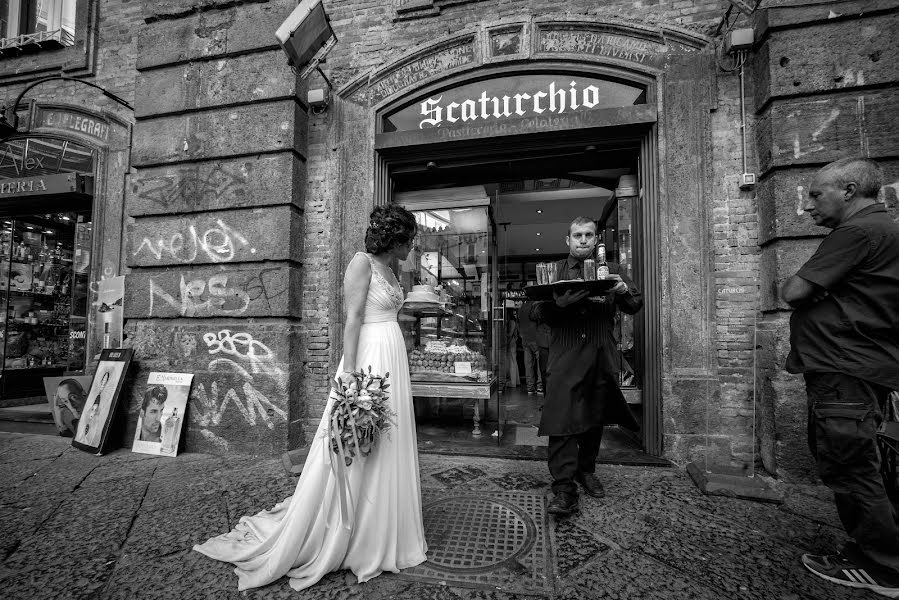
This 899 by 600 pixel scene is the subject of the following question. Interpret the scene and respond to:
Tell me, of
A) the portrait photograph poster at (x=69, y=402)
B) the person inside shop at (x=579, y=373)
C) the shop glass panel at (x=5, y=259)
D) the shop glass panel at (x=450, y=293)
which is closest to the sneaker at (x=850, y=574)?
the person inside shop at (x=579, y=373)

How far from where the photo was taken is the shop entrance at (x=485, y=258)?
4.70m

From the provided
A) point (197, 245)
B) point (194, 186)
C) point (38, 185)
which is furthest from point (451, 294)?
point (38, 185)

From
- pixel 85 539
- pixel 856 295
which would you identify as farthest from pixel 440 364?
pixel 856 295

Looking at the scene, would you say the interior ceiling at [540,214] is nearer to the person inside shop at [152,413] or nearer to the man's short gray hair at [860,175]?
the man's short gray hair at [860,175]

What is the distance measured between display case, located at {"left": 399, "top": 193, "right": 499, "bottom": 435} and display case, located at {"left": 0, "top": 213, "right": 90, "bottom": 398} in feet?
19.3

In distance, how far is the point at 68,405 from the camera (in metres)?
5.15

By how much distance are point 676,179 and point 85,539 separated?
5603mm

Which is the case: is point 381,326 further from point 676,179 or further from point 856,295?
point 676,179

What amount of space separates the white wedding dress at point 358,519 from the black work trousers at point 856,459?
89.9 inches

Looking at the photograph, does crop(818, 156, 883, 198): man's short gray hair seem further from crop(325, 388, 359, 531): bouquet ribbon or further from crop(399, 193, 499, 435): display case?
crop(399, 193, 499, 435): display case

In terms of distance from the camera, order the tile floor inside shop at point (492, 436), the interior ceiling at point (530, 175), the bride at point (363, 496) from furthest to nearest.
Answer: the interior ceiling at point (530, 175) → the tile floor inside shop at point (492, 436) → the bride at point (363, 496)

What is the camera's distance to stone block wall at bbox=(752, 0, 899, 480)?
3.54 meters

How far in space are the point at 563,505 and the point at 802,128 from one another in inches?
155

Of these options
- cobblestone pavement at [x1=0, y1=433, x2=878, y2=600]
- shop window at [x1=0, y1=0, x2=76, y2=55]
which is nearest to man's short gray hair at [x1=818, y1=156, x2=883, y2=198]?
cobblestone pavement at [x1=0, y1=433, x2=878, y2=600]
